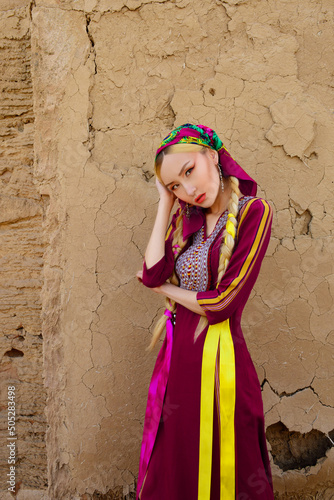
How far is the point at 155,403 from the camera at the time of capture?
1.86 meters

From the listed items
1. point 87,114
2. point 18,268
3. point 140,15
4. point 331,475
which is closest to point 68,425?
point 18,268

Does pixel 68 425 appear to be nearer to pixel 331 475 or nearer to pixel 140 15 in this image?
pixel 331 475

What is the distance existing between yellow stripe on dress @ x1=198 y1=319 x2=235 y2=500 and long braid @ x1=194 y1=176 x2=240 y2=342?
0.09m

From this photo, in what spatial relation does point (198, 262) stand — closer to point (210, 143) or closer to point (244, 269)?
A: point (244, 269)

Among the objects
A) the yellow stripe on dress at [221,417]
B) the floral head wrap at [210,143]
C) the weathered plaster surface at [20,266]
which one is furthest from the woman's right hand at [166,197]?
the weathered plaster surface at [20,266]

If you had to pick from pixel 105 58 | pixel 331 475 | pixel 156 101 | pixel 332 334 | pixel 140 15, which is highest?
pixel 140 15

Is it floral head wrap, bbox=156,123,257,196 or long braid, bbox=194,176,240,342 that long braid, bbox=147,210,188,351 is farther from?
floral head wrap, bbox=156,123,257,196

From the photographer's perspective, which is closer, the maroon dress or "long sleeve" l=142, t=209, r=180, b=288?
the maroon dress

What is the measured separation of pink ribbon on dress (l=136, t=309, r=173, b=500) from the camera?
5.99 ft

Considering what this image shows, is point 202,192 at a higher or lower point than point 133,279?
higher

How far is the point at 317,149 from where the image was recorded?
244cm

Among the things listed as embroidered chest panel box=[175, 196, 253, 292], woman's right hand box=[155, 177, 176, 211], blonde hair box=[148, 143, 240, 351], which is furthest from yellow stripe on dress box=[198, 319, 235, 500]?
woman's right hand box=[155, 177, 176, 211]

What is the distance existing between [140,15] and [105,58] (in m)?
0.32

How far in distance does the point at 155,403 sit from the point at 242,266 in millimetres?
710
